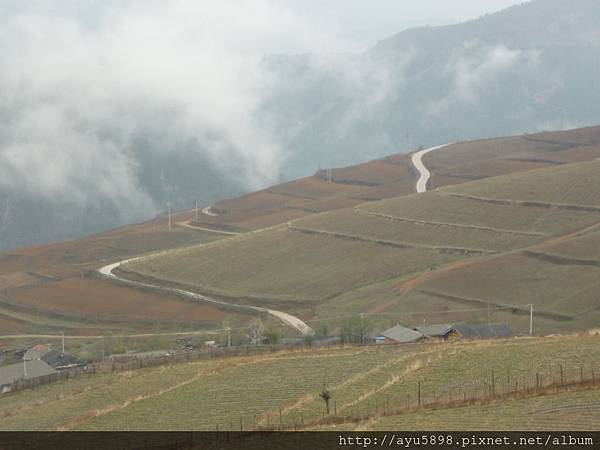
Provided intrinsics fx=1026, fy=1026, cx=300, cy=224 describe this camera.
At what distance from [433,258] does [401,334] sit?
33.7 m

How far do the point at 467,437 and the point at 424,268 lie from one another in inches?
2879

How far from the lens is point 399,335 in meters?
73.0

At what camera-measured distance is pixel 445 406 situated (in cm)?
3625

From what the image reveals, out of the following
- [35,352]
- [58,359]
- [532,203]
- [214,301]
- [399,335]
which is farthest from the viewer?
[532,203]

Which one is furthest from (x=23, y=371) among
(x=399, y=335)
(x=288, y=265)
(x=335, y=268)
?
(x=288, y=265)

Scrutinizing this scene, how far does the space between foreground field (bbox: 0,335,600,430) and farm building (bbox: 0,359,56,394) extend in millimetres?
14908

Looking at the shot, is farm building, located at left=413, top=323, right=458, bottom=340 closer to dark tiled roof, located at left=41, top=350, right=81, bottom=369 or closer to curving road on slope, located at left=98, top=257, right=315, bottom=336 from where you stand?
curving road on slope, located at left=98, top=257, right=315, bottom=336

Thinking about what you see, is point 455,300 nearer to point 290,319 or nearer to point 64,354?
point 290,319

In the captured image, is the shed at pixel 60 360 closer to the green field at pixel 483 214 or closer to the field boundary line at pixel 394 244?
the field boundary line at pixel 394 244

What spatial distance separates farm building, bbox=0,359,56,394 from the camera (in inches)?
2859

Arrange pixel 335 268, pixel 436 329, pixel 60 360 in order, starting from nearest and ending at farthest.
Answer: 1. pixel 436 329
2. pixel 60 360
3. pixel 335 268

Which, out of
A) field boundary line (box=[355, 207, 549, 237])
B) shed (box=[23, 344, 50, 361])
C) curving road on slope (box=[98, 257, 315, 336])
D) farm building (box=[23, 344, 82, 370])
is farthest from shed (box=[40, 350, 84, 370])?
field boundary line (box=[355, 207, 549, 237])

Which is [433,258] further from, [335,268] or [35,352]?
[35,352]

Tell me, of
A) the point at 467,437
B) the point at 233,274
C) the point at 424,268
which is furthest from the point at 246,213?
the point at 467,437
